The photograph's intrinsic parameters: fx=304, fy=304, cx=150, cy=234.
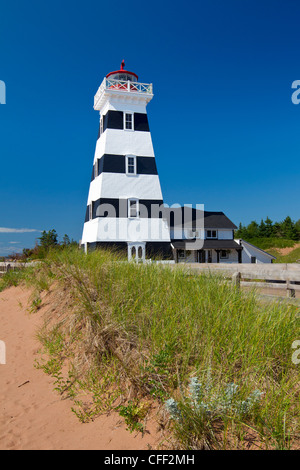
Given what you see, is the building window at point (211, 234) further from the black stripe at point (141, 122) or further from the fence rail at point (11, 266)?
the fence rail at point (11, 266)

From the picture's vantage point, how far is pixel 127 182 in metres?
23.9

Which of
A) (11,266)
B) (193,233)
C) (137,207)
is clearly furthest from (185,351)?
(193,233)

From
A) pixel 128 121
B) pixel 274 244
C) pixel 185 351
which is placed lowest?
pixel 185 351

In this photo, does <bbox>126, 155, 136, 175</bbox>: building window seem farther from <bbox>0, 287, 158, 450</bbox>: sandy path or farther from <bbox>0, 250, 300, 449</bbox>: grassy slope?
<bbox>0, 287, 158, 450</bbox>: sandy path

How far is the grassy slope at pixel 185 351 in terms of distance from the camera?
3.17 meters

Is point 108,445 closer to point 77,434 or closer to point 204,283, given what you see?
point 77,434

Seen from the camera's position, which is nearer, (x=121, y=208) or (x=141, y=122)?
(x=121, y=208)

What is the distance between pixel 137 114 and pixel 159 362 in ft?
78.4

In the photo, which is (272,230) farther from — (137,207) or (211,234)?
(137,207)

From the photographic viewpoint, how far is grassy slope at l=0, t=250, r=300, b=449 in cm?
317

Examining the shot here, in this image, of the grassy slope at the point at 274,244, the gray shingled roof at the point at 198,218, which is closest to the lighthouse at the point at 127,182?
the gray shingled roof at the point at 198,218

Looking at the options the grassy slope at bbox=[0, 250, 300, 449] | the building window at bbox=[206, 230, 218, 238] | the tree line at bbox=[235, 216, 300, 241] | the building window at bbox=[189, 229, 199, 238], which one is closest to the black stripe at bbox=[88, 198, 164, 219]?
the building window at bbox=[189, 229, 199, 238]

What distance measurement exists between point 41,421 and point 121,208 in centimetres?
2008

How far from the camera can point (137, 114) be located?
977 inches
